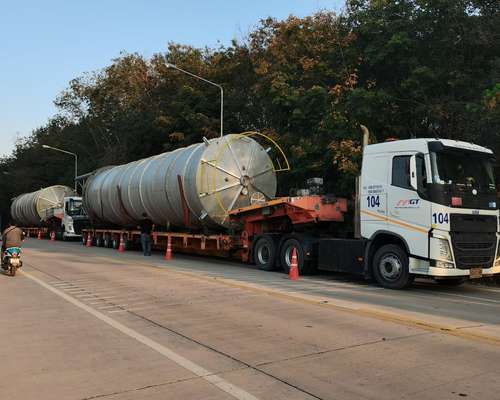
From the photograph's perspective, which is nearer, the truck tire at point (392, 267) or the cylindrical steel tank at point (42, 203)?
the truck tire at point (392, 267)

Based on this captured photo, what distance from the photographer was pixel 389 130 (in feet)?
59.9

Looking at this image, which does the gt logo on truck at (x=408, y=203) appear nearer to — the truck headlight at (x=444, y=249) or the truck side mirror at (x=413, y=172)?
the truck side mirror at (x=413, y=172)

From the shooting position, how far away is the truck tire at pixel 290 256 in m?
14.1

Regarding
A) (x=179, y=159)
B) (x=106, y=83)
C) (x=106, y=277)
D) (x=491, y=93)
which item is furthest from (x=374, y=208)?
(x=106, y=83)

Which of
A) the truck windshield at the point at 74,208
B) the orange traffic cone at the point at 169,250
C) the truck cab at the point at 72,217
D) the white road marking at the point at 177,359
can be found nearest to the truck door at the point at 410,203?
the white road marking at the point at 177,359

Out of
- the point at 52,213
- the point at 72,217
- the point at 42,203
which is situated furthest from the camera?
the point at 42,203

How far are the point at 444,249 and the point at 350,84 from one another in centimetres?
995

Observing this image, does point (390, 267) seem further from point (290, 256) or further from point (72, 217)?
point (72, 217)

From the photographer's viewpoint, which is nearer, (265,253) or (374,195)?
(374,195)

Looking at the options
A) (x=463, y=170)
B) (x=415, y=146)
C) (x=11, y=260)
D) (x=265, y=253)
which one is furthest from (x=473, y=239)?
(x=11, y=260)

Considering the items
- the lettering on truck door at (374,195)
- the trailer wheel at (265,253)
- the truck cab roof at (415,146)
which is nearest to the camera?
the truck cab roof at (415,146)

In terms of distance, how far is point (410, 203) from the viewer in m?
11.1

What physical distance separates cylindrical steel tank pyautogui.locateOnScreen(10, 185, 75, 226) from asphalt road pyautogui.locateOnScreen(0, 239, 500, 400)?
35451 mm

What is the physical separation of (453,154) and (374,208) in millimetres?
2089
